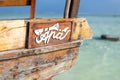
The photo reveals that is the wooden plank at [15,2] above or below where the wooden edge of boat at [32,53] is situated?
above

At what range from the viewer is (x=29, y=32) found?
348 centimetres

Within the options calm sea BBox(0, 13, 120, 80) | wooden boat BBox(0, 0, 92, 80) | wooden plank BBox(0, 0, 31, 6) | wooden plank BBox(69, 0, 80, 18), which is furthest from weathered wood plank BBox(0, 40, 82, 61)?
calm sea BBox(0, 13, 120, 80)

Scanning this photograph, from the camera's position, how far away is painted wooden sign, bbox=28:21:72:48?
3.54m

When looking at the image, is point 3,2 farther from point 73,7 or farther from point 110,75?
point 110,75

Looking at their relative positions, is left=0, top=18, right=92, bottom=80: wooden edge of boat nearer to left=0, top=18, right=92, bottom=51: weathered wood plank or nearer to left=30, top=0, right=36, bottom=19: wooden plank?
left=0, top=18, right=92, bottom=51: weathered wood plank

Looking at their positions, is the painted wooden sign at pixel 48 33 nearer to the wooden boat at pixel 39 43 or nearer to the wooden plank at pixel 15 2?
the wooden boat at pixel 39 43

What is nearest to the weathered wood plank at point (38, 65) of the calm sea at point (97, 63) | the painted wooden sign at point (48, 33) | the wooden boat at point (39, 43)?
the wooden boat at point (39, 43)

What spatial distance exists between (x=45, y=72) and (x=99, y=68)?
10.4 meters

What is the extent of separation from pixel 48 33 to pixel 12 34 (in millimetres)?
560

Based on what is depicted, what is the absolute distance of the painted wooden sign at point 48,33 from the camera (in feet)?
11.6

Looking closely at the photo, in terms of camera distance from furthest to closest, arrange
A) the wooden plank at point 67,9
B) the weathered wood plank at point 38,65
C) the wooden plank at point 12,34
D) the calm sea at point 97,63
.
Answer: the calm sea at point 97,63 < the wooden plank at point 67,9 < the weathered wood plank at point 38,65 < the wooden plank at point 12,34

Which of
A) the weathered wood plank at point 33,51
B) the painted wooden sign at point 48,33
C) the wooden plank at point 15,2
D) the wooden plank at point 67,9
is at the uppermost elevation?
the wooden plank at point 15,2

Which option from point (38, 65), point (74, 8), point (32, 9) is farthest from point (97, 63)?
point (32, 9)

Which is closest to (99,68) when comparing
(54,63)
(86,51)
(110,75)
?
(110,75)
